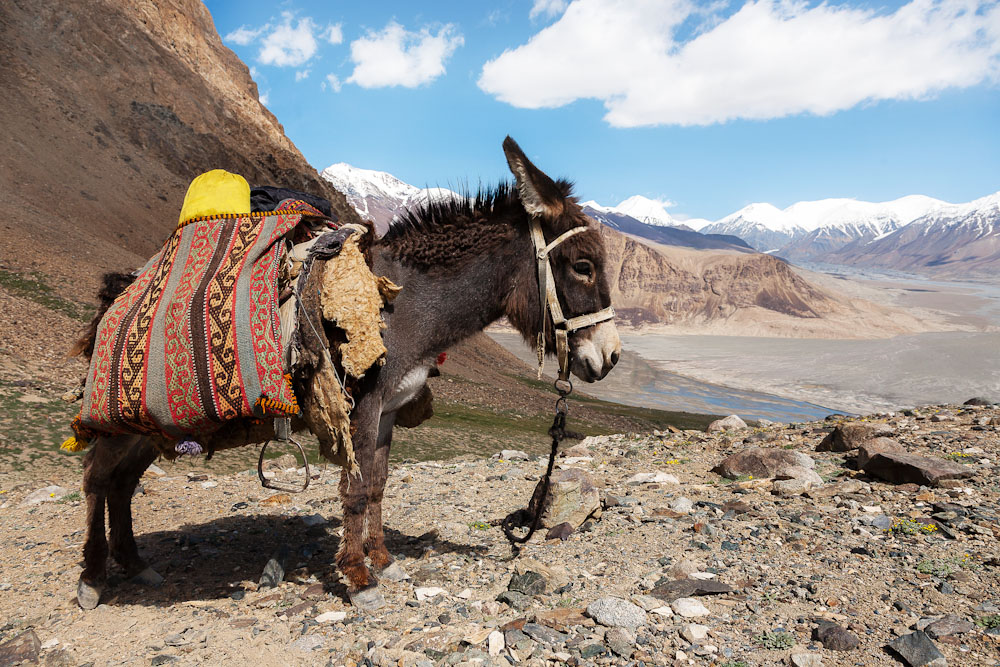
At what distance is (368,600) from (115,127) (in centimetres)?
5342

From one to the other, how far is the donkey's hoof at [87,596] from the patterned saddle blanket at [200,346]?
1.28 meters

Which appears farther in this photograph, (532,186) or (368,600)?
(368,600)

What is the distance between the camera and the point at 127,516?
471 centimetres

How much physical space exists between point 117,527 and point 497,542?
10.1 ft

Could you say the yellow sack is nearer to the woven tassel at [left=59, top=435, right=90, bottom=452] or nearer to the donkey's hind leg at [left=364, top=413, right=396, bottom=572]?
the woven tassel at [left=59, top=435, right=90, bottom=452]

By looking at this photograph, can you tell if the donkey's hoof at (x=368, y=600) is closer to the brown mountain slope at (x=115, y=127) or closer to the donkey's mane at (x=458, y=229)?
the donkey's mane at (x=458, y=229)

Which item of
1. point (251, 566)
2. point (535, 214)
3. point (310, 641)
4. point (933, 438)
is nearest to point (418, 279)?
point (535, 214)

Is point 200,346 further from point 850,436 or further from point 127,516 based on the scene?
point 850,436

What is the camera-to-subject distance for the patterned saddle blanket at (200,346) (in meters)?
3.62

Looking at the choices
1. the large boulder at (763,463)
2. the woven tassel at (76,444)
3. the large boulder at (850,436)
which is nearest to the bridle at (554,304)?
the woven tassel at (76,444)

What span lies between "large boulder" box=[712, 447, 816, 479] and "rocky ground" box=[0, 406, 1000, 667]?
24mm

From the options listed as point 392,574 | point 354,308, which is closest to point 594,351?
point 354,308

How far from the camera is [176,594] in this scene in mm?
4520

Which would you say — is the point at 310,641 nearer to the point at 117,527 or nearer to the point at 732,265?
the point at 117,527
